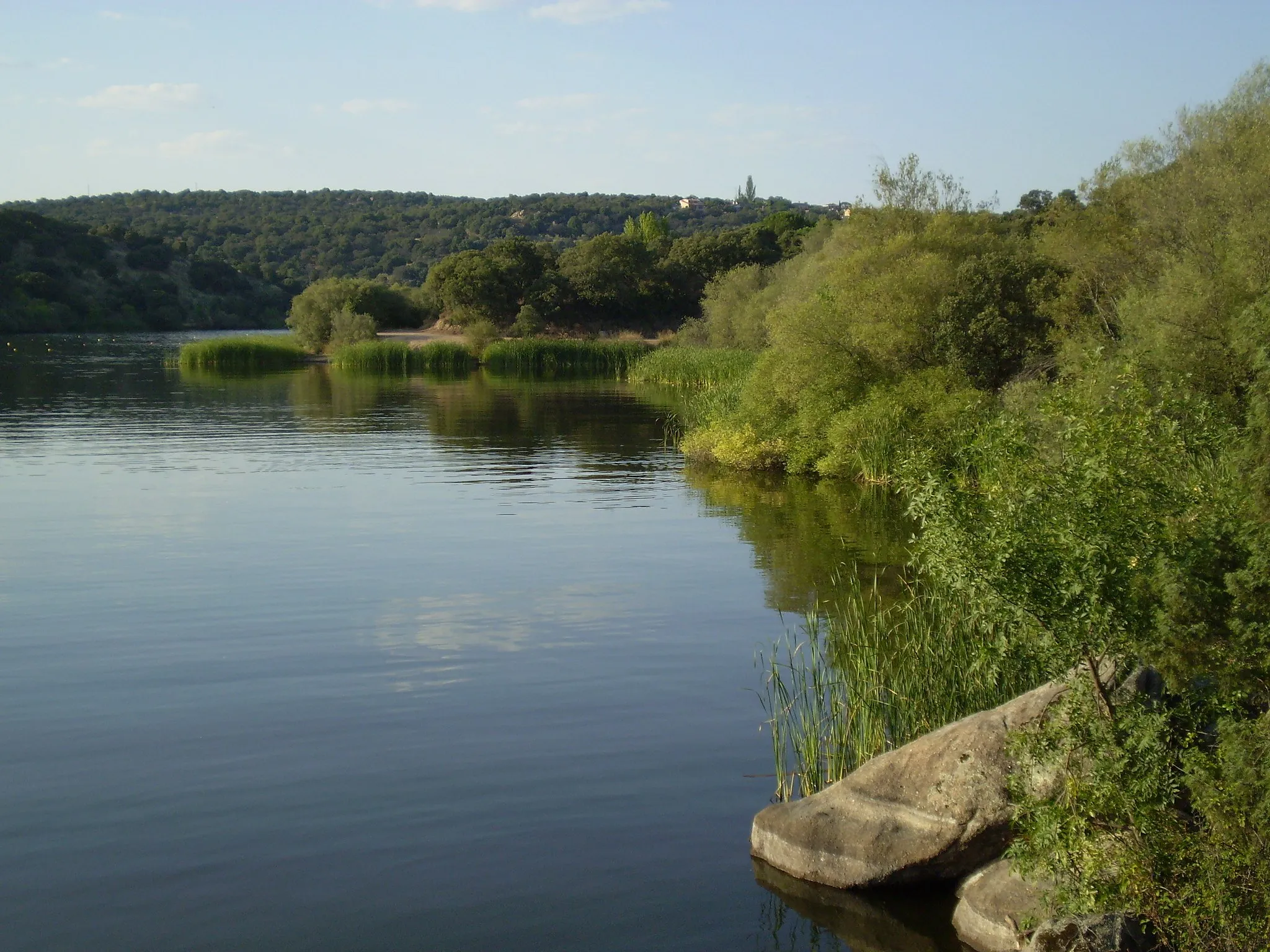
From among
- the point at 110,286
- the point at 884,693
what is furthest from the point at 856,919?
the point at 110,286

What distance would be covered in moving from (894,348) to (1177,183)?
7.14m

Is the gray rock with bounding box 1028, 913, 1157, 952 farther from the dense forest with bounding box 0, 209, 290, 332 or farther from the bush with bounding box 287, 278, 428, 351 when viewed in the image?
the dense forest with bounding box 0, 209, 290, 332

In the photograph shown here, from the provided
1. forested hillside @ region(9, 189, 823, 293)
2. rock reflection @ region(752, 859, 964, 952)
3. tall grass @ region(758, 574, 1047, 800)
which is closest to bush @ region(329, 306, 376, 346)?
forested hillside @ region(9, 189, 823, 293)

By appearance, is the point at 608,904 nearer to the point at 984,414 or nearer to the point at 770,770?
the point at 770,770

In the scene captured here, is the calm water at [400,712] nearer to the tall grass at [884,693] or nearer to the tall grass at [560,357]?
the tall grass at [884,693]

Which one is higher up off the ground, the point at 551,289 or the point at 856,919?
the point at 551,289

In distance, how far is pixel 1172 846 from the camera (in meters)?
6.70

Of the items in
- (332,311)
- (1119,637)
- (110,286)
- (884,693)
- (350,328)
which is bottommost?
(884,693)

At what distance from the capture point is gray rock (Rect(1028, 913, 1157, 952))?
6.33 metres

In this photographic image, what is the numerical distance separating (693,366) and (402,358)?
820 inches

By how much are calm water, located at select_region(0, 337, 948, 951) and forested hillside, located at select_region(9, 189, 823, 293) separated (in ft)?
370

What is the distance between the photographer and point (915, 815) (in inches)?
307

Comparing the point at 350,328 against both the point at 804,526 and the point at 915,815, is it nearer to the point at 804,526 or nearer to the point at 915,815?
the point at 804,526

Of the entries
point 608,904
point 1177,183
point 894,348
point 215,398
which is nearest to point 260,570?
point 608,904
